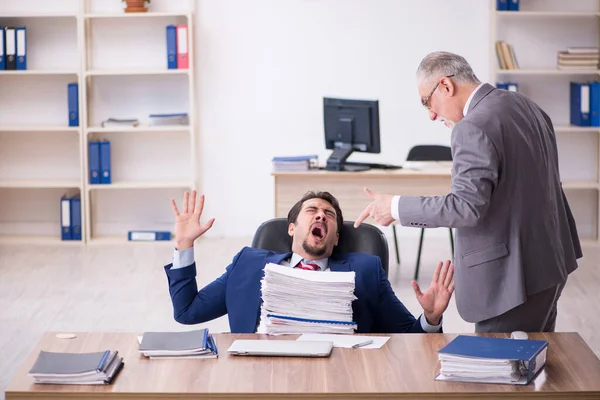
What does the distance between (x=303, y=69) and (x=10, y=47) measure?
215cm

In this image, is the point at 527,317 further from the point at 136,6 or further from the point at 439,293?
the point at 136,6

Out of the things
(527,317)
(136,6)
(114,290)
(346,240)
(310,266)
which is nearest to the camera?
(527,317)

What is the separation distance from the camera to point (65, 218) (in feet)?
22.7

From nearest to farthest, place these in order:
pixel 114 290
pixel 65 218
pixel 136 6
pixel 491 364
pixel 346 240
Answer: pixel 491 364
pixel 346 240
pixel 114 290
pixel 136 6
pixel 65 218

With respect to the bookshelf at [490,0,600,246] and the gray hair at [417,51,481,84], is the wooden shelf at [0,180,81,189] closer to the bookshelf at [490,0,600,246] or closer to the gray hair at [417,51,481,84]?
the bookshelf at [490,0,600,246]

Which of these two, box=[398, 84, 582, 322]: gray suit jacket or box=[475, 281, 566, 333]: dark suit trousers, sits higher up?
box=[398, 84, 582, 322]: gray suit jacket

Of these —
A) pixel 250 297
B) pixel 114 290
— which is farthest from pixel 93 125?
pixel 250 297

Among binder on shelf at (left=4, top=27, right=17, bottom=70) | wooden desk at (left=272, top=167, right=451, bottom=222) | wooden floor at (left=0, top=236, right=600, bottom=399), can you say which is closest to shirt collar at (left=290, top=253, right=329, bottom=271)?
wooden floor at (left=0, top=236, right=600, bottom=399)

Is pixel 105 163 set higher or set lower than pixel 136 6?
lower

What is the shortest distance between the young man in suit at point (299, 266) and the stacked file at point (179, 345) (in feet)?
1.29

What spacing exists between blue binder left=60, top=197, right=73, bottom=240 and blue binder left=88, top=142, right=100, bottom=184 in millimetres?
266

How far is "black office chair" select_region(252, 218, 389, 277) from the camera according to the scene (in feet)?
10.7

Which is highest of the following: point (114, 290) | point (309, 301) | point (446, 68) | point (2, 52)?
point (2, 52)

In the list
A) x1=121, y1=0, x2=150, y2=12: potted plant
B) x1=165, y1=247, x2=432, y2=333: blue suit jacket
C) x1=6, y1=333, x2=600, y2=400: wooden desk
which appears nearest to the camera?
x1=6, y1=333, x2=600, y2=400: wooden desk
